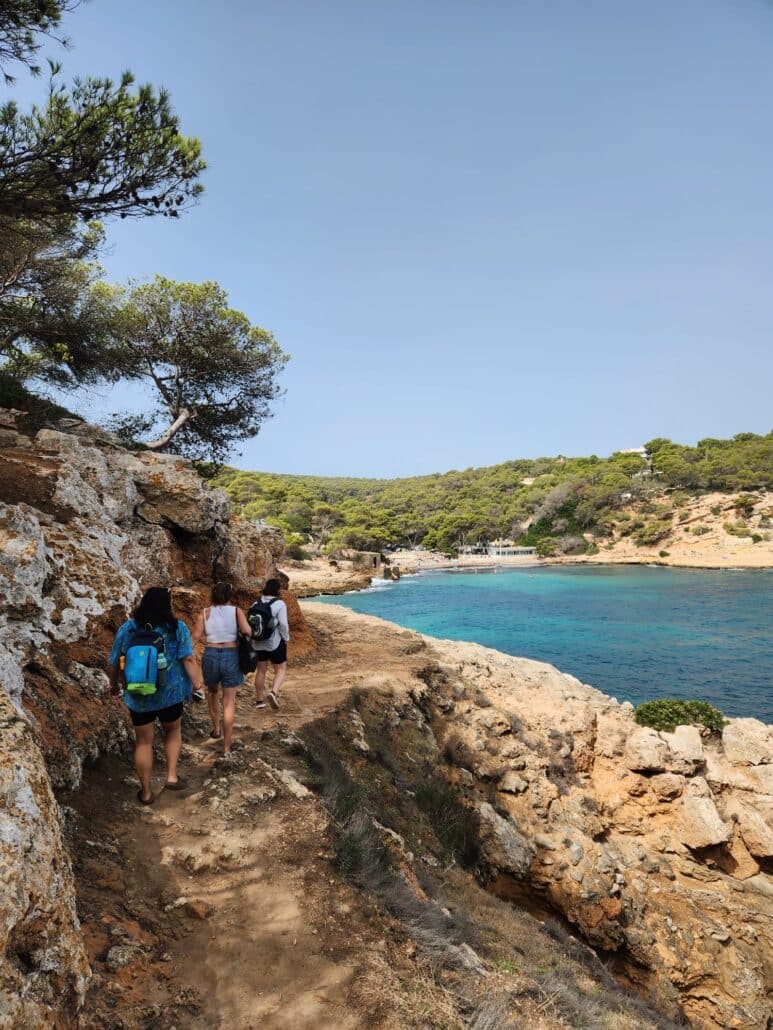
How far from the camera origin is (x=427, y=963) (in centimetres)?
346

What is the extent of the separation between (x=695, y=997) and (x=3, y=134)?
1664cm

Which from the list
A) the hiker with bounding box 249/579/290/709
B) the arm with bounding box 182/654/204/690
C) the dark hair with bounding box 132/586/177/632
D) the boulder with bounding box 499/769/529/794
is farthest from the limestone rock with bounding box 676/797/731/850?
the dark hair with bounding box 132/586/177/632

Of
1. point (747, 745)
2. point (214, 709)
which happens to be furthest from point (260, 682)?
point (747, 745)

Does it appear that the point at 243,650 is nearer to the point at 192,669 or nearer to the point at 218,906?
the point at 192,669

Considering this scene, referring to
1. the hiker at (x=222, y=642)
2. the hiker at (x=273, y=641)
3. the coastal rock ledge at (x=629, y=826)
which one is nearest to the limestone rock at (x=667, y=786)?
the coastal rock ledge at (x=629, y=826)

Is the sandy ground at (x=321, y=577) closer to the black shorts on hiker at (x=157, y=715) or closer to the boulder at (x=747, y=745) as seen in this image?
the boulder at (x=747, y=745)

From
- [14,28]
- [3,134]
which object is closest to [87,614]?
[3,134]

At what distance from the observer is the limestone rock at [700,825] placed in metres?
9.37

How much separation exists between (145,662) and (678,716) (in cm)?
1283

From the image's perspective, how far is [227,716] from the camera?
18.3 ft

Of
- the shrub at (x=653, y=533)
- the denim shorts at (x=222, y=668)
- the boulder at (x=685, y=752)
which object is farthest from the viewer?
the shrub at (x=653, y=533)

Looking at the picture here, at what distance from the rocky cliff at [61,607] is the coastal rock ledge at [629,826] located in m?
5.23

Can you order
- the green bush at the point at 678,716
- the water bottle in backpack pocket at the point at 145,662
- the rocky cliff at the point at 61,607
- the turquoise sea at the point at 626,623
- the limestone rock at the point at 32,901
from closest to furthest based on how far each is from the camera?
the limestone rock at the point at 32,901, the rocky cliff at the point at 61,607, the water bottle in backpack pocket at the point at 145,662, the green bush at the point at 678,716, the turquoise sea at the point at 626,623

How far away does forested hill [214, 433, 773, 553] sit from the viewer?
76.3 metres
